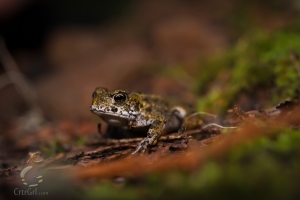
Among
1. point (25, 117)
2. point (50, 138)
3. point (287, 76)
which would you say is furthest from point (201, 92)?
point (25, 117)

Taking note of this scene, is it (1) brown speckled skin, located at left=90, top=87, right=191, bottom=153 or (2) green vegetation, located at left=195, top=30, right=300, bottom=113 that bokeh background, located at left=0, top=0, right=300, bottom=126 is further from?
(1) brown speckled skin, located at left=90, top=87, right=191, bottom=153

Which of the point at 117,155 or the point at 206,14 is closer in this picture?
the point at 117,155

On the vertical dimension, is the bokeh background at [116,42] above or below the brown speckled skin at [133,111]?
above

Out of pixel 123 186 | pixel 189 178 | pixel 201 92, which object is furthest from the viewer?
pixel 201 92

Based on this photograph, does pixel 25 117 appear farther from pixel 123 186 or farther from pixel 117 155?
pixel 123 186

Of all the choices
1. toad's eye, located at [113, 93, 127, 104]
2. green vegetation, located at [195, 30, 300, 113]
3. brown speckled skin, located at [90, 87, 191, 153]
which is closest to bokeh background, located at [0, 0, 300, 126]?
green vegetation, located at [195, 30, 300, 113]

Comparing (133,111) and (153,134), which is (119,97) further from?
(153,134)

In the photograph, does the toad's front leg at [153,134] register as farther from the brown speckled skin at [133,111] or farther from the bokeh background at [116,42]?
the bokeh background at [116,42]

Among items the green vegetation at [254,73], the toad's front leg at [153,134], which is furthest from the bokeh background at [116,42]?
the toad's front leg at [153,134]

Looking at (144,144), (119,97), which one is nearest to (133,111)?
(119,97)
